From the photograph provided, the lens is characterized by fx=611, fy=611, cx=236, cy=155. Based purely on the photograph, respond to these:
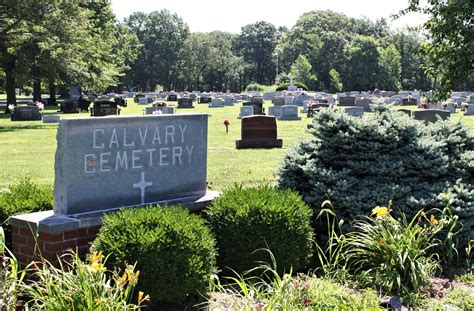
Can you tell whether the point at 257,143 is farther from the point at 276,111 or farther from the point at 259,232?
the point at 276,111

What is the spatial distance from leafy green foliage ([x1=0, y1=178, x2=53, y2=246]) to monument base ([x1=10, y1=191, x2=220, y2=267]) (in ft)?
1.05

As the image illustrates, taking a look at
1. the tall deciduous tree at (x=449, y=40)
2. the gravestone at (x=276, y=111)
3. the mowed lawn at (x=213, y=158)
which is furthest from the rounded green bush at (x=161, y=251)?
the gravestone at (x=276, y=111)

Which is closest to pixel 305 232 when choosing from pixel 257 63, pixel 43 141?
pixel 43 141

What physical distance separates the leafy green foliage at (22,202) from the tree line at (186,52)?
26.3ft

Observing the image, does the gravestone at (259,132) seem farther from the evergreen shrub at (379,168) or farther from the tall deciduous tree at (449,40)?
the evergreen shrub at (379,168)

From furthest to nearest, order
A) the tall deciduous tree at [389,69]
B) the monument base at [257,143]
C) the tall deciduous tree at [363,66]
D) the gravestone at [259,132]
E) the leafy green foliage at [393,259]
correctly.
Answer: the tall deciduous tree at [363,66] < the tall deciduous tree at [389,69] < the gravestone at [259,132] < the monument base at [257,143] < the leafy green foliage at [393,259]

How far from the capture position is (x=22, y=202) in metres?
6.25

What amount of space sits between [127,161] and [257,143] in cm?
1183

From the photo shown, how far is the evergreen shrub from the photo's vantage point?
22.1ft

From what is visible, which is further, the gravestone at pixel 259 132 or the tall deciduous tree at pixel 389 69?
the tall deciduous tree at pixel 389 69

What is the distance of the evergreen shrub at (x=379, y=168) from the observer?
22.1 ft

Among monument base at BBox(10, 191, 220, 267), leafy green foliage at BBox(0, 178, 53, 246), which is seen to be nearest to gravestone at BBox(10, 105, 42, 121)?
leafy green foliage at BBox(0, 178, 53, 246)

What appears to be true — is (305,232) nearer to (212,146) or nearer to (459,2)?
(459,2)

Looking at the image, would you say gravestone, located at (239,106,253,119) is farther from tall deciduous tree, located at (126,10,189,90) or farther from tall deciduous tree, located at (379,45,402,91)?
tall deciduous tree, located at (126,10,189,90)
